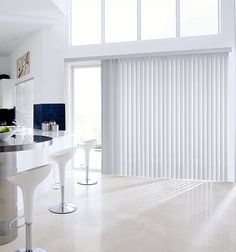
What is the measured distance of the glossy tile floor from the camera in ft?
8.93

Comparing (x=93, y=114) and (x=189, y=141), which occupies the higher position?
(x=93, y=114)

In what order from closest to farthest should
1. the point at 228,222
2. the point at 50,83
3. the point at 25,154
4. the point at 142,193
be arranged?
the point at 228,222, the point at 25,154, the point at 142,193, the point at 50,83

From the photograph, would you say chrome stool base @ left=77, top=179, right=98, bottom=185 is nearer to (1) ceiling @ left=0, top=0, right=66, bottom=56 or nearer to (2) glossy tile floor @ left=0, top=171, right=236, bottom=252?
(2) glossy tile floor @ left=0, top=171, right=236, bottom=252

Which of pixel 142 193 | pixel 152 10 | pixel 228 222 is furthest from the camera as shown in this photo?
pixel 152 10

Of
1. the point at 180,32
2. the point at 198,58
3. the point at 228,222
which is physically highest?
the point at 180,32

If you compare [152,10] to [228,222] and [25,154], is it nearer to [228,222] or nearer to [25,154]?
[25,154]

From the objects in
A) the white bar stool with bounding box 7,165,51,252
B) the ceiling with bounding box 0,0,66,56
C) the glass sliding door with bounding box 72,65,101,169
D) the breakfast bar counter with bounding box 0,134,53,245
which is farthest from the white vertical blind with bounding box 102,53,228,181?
the white bar stool with bounding box 7,165,51,252

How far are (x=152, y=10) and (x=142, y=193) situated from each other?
3421 millimetres

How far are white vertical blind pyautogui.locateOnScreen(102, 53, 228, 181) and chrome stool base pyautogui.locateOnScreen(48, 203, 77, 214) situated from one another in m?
1.79

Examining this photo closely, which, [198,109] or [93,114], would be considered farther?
[93,114]

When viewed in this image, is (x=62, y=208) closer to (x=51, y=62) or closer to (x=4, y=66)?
(x=51, y=62)

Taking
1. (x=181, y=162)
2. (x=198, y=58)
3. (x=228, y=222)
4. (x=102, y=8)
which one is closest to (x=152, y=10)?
(x=102, y=8)

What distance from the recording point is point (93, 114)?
5676 millimetres

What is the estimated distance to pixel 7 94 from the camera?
275 inches
